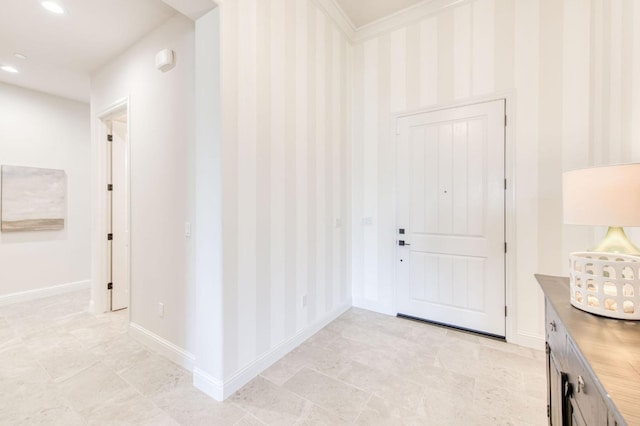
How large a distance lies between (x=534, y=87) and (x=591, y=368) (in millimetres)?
2591

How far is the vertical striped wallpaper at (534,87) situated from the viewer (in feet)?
6.83

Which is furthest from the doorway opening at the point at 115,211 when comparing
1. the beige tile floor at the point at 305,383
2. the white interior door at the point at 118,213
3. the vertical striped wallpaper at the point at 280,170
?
the vertical striped wallpaper at the point at 280,170

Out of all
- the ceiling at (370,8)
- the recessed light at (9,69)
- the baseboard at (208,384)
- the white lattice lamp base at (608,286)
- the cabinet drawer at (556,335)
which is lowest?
the baseboard at (208,384)

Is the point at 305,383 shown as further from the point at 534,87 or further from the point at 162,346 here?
the point at 534,87

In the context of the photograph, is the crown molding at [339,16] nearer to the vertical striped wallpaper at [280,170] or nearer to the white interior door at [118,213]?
the vertical striped wallpaper at [280,170]

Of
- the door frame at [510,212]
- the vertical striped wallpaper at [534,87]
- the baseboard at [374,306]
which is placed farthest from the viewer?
the baseboard at [374,306]

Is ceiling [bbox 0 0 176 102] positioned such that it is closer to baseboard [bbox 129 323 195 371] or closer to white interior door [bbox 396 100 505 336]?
white interior door [bbox 396 100 505 336]

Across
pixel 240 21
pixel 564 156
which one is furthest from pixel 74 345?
pixel 564 156

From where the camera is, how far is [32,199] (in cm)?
377

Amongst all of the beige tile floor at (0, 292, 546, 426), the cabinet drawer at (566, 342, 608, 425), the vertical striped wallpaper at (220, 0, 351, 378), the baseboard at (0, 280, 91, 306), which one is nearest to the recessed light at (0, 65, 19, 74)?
the baseboard at (0, 280, 91, 306)

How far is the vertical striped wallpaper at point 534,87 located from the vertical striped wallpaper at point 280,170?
0.66 metres

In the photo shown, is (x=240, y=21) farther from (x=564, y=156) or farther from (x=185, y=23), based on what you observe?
(x=564, y=156)

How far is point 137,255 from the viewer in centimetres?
263

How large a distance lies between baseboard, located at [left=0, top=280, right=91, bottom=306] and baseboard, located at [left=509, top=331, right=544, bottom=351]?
5879mm
